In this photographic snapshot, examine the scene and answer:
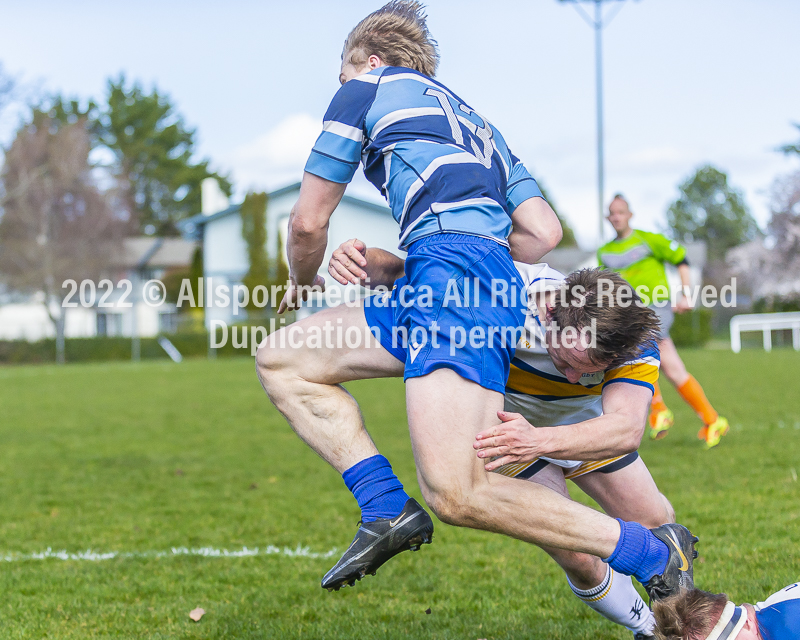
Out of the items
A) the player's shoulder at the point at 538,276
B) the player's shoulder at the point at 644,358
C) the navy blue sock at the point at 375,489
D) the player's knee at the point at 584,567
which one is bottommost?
the player's knee at the point at 584,567

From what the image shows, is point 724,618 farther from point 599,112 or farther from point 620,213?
point 599,112

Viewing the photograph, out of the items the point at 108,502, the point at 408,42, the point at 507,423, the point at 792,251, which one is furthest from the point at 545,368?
the point at 792,251

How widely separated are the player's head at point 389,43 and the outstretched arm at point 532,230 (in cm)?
69

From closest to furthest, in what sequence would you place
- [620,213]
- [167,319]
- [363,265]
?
[363,265] < [620,213] < [167,319]

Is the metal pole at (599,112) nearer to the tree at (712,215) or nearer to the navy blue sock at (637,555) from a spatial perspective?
the navy blue sock at (637,555)

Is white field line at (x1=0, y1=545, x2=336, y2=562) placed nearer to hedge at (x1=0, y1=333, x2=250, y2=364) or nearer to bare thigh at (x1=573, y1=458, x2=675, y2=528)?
bare thigh at (x1=573, y1=458, x2=675, y2=528)

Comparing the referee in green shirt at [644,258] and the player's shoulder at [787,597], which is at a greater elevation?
the referee in green shirt at [644,258]

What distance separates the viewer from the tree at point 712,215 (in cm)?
8131

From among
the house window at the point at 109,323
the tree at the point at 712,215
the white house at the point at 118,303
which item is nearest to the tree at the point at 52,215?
the white house at the point at 118,303

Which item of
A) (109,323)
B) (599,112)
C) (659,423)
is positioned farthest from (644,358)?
(109,323)

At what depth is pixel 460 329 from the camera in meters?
2.64

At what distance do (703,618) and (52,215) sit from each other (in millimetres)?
45266

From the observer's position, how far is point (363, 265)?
3.00 meters

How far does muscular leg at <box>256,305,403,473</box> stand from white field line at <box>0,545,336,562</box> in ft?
6.44
